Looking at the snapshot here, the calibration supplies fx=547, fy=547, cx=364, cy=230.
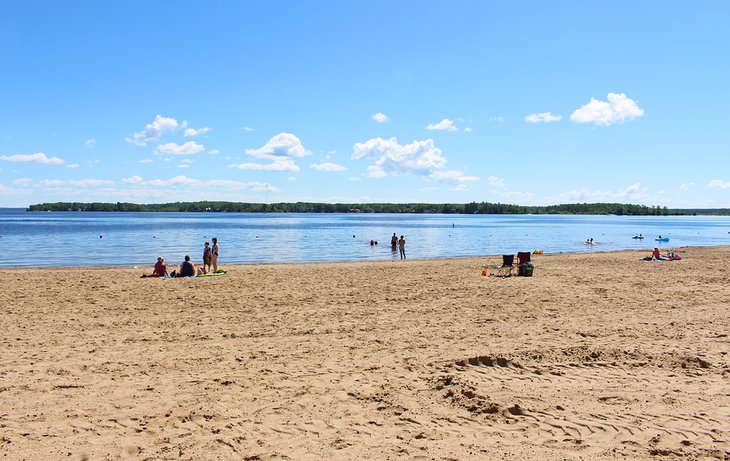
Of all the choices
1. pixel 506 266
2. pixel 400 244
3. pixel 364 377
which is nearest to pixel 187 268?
pixel 506 266

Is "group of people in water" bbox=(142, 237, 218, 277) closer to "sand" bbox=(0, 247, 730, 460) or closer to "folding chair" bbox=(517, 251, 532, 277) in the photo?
"sand" bbox=(0, 247, 730, 460)

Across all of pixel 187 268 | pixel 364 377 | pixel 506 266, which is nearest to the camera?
pixel 364 377

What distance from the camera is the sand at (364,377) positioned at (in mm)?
5379

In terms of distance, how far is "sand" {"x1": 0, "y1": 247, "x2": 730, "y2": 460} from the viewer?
17.6 feet

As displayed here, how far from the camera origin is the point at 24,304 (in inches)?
518

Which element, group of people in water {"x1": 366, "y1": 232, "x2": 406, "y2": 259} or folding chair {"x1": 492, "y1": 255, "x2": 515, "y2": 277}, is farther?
group of people in water {"x1": 366, "y1": 232, "x2": 406, "y2": 259}

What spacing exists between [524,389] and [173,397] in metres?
4.35

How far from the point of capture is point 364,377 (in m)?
7.42

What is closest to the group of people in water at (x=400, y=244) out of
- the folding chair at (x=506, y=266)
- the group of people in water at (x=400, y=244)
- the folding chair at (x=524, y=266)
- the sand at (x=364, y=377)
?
the group of people in water at (x=400, y=244)

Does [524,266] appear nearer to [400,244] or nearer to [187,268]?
[187,268]

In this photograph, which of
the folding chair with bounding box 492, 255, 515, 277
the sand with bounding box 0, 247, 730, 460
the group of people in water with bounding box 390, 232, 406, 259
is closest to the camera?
the sand with bounding box 0, 247, 730, 460

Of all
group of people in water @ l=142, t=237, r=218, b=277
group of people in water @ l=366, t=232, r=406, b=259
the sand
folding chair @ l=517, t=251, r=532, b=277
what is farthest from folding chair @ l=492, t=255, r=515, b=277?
group of people in water @ l=366, t=232, r=406, b=259

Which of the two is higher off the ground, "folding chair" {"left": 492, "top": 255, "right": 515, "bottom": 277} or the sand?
"folding chair" {"left": 492, "top": 255, "right": 515, "bottom": 277}

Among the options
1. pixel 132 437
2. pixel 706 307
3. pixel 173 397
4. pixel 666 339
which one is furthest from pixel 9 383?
pixel 706 307
